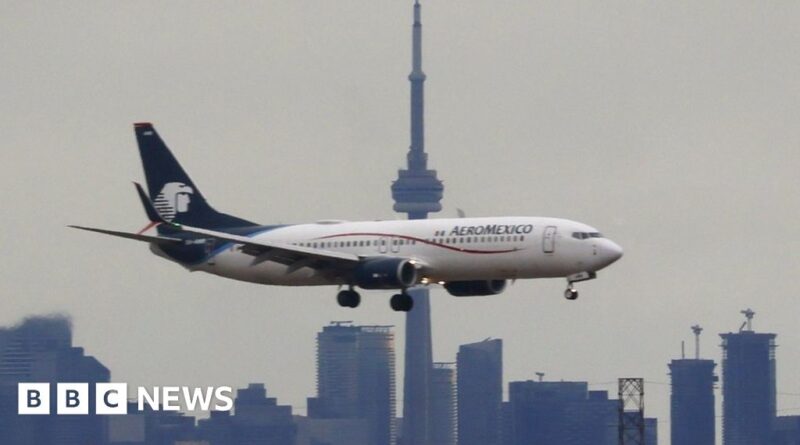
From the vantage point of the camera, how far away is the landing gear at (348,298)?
14625cm

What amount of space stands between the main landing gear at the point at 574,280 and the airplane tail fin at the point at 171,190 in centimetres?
2564

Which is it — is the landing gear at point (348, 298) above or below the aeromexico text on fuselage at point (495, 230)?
below

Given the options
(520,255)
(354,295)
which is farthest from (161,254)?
(520,255)

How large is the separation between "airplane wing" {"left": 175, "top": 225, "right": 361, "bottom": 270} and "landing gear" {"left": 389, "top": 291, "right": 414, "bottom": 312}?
372 centimetres

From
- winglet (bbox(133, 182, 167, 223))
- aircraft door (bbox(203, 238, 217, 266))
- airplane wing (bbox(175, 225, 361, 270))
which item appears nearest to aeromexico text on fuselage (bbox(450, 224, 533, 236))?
airplane wing (bbox(175, 225, 361, 270))

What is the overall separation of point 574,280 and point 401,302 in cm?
1174

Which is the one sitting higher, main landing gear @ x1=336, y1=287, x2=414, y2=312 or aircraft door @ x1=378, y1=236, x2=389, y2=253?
aircraft door @ x1=378, y1=236, x2=389, y2=253

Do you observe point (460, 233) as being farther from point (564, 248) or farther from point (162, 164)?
point (162, 164)

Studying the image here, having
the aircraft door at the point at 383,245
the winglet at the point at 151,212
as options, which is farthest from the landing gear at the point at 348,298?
the winglet at the point at 151,212

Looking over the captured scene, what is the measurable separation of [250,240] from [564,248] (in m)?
19.5

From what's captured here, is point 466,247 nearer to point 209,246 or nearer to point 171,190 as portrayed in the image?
point 209,246

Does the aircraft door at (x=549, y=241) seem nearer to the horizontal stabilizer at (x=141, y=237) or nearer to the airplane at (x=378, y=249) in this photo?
the airplane at (x=378, y=249)

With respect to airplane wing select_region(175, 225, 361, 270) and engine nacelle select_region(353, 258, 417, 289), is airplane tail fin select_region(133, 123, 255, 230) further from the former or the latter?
engine nacelle select_region(353, 258, 417, 289)

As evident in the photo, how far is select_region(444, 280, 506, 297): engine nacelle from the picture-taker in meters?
144
